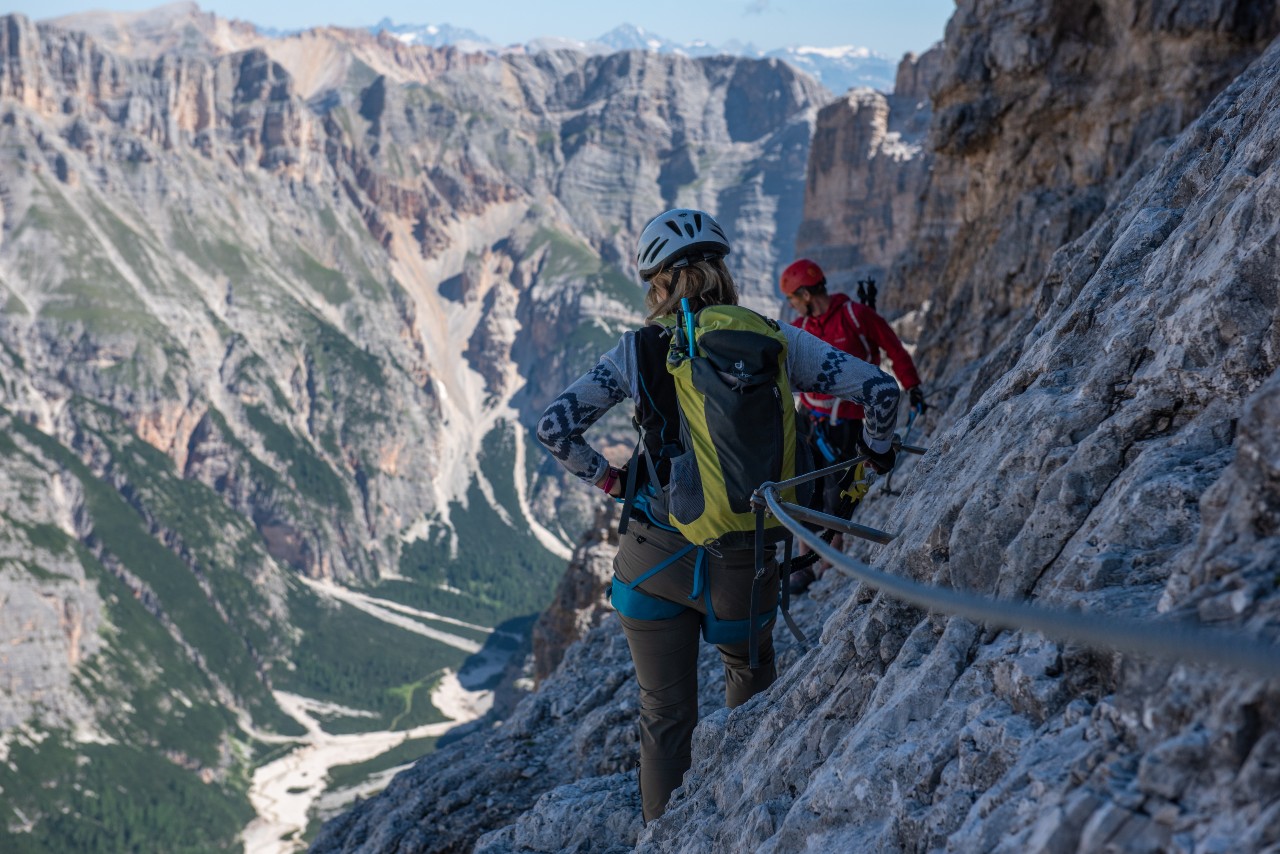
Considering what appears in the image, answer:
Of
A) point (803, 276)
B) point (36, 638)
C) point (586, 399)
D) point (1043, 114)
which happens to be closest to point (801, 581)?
point (803, 276)

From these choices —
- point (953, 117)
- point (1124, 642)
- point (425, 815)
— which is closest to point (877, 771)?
point (1124, 642)

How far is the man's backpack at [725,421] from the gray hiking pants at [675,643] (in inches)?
12.0

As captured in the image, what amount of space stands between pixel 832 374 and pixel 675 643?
202cm

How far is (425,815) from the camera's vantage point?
38.6 ft

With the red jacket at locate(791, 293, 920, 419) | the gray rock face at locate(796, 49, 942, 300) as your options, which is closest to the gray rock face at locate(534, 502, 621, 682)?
the red jacket at locate(791, 293, 920, 419)

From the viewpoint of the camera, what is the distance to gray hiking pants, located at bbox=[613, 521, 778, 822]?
22.1 ft

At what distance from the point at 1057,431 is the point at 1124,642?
289 cm

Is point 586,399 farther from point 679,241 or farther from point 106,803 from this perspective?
point 106,803

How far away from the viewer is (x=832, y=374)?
652cm

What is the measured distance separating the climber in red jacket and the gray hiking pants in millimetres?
4634

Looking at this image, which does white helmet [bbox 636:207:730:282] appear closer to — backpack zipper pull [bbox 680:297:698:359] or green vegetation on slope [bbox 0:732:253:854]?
backpack zipper pull [bbox 680:297:698:359]

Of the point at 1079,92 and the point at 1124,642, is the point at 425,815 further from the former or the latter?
the point at 1079,92

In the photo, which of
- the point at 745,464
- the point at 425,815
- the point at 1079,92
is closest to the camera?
the point at 745,464

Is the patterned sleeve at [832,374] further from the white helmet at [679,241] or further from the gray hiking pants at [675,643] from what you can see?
the gray hiking pants at [675,643]
